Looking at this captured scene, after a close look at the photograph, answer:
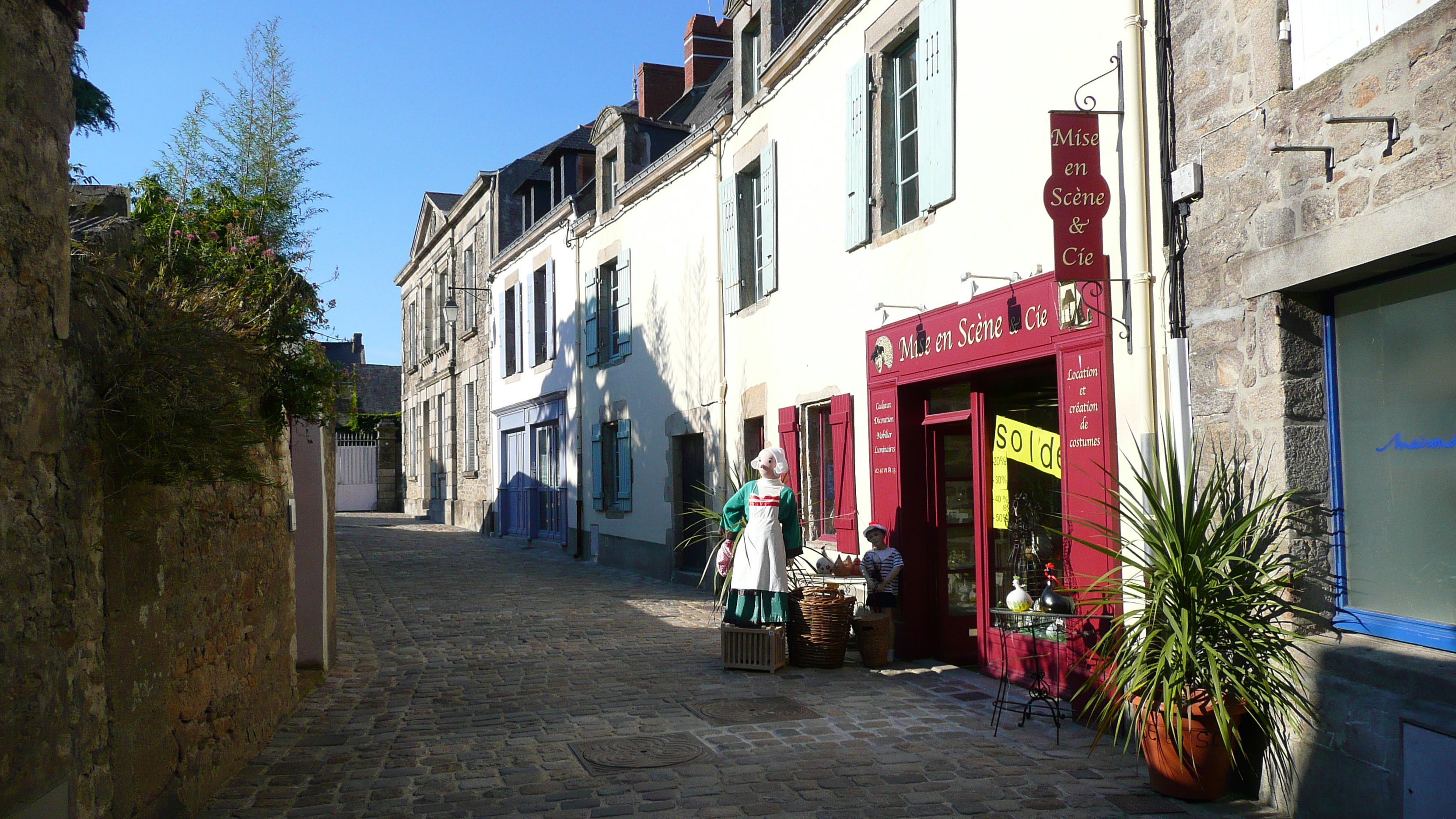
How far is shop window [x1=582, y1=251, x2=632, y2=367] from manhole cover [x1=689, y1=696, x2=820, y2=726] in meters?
9.09

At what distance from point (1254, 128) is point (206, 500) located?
4.77m

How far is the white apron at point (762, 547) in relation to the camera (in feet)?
25.7

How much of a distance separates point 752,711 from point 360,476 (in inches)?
1225

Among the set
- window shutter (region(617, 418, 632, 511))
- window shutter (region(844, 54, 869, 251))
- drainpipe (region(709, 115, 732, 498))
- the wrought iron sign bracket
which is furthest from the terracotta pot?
window shutter (region(617, 418, 632, 511))

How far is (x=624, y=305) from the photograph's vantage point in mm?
15273

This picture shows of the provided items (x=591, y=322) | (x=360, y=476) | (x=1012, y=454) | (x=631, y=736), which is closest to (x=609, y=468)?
(x=591, y=322)

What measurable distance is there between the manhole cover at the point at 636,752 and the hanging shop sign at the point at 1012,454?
2654 millimetres

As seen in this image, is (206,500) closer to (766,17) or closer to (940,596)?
(940,596)

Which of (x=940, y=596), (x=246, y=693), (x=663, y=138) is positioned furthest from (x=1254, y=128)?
(x=663, y=138)

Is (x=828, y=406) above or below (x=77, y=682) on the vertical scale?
above

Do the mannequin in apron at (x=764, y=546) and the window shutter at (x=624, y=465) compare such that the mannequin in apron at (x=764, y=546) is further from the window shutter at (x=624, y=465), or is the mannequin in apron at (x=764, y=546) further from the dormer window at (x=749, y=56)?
the window shutter at (x=624, y=465)

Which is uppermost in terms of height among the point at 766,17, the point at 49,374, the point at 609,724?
the point at 766,17

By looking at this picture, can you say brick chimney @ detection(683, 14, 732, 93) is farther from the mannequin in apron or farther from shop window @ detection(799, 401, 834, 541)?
the mannequin in apron

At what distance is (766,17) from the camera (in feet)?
36.4
